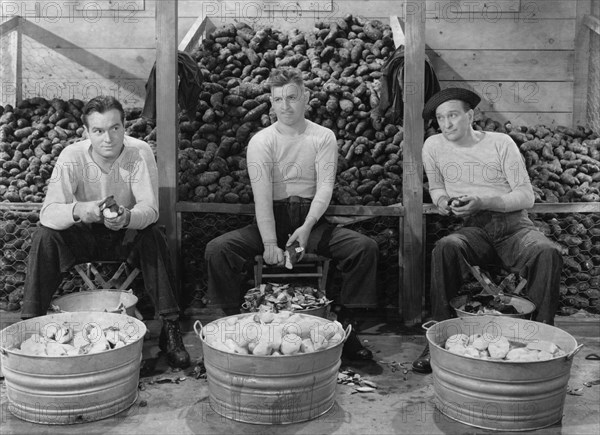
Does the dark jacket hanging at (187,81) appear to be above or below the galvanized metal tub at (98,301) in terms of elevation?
above

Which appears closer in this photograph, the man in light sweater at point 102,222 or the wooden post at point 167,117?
the man in light sweater at point 102,222

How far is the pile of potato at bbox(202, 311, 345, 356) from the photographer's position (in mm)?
2875

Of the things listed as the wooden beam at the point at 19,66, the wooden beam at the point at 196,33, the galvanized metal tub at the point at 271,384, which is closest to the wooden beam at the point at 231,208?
the galvanized metal tub at the point at 271,384

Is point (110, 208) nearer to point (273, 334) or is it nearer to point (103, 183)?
point (103, 183)

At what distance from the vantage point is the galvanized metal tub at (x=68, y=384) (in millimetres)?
2814

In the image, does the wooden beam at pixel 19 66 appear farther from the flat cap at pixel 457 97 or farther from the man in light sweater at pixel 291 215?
the flat cap at pixel 457 97

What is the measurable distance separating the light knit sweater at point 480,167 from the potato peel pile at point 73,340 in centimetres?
187

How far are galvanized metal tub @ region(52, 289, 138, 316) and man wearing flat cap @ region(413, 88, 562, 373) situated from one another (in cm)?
147

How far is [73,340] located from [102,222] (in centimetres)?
74

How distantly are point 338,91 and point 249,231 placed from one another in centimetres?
182

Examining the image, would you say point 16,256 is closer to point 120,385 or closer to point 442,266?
point 120,385

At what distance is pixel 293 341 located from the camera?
2.88 metres

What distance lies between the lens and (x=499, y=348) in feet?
9.61

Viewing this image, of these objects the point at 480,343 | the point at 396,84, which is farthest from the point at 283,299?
the point at 396,84
